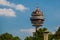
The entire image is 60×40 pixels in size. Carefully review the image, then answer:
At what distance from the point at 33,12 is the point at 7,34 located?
1925cm

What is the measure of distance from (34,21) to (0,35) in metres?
20.6

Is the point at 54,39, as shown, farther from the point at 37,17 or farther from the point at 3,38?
the point at 37,17

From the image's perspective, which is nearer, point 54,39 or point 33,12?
point 54,39

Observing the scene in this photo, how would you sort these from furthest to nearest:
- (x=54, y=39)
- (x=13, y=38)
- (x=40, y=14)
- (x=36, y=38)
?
(x=40, y=14) < (x=13, y=38) < (x=36, y=38) < (x=54, y=39)

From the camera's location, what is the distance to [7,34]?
77.7m

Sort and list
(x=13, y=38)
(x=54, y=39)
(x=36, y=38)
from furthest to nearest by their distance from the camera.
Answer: (x=13, y=38)
(x=36, y=38)
(x=54, y=39)

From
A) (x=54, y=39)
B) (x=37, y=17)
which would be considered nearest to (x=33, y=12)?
(x=37, y=17)

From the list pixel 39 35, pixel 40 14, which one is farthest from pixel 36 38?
pixel 40 14

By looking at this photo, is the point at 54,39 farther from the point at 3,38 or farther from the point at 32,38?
the point at 3,38

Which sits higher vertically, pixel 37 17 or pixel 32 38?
pixel 37 17

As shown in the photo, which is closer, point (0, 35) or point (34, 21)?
point (0, 35)

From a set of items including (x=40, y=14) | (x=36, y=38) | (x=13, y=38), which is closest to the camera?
(x=36, y=38)

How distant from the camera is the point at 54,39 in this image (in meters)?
66.7

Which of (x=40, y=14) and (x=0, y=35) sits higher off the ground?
(x=40, y=14)
